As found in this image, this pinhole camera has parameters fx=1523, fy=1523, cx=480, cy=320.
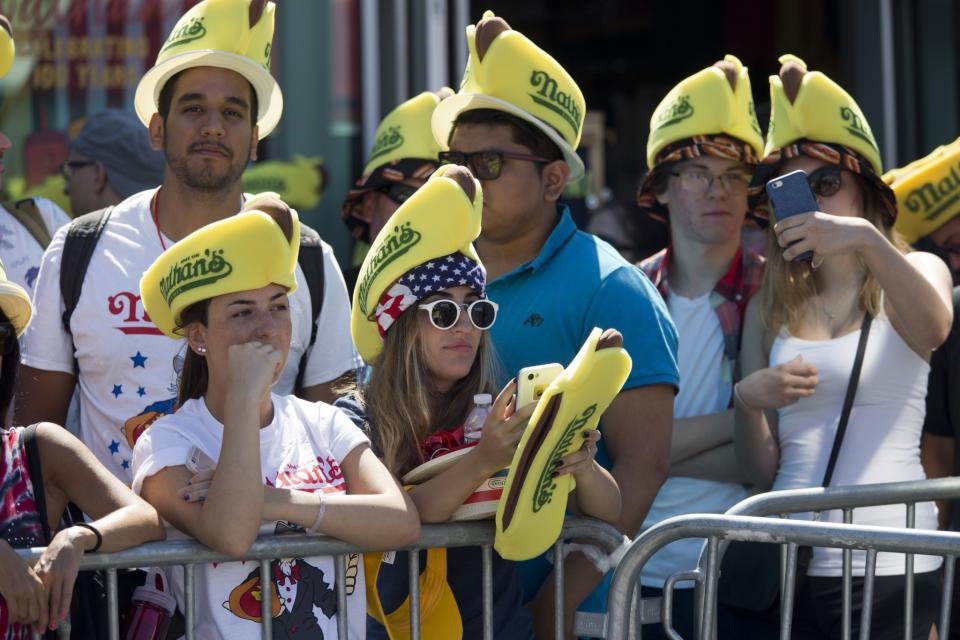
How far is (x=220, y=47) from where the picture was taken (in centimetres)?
427

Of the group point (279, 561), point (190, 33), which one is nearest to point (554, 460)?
point (279, 561)

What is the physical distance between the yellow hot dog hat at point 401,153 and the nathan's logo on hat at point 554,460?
2439mm

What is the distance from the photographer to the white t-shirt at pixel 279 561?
10.8ft

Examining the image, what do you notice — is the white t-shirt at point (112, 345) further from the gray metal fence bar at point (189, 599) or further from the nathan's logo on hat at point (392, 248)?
the gray metal fence bar at point (189, 599)

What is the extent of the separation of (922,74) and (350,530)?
6038 millimetres

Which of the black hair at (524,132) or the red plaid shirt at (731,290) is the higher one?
the black hair at (524,132)

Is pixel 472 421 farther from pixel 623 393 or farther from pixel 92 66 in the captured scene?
pixel 92 66

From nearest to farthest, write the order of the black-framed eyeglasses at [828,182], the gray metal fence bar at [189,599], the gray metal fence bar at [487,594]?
the gray metal fence bar at [189,599], the gray metal fence bar at [487,594], the black-framed eyeglasses at [828,182]

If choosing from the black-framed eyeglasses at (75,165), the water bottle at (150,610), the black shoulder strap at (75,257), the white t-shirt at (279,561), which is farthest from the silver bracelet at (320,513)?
the black-framed eyeglasses at (75,165)

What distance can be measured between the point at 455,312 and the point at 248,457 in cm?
69

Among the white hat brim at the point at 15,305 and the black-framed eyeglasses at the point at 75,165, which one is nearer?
the white hat brim at the point at 15,305

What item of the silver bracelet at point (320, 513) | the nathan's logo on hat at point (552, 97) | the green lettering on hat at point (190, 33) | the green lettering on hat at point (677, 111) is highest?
the green lettering on hat at point (190, 33)

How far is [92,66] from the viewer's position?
6.69 meters

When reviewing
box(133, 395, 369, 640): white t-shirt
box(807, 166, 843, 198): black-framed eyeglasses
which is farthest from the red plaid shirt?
box(133, 395, 369, 640): white t-shirt
